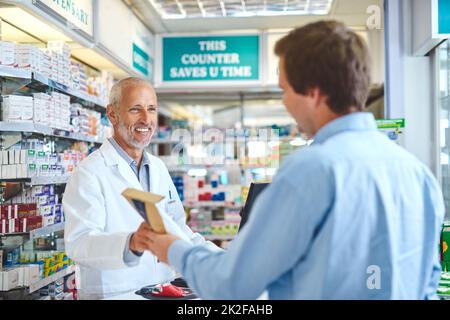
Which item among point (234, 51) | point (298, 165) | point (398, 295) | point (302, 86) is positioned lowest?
point (398, 295)

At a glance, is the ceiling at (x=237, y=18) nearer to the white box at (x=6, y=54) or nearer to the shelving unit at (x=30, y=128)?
the shelving unit at (x=30, y=128)

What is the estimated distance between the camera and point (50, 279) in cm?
411

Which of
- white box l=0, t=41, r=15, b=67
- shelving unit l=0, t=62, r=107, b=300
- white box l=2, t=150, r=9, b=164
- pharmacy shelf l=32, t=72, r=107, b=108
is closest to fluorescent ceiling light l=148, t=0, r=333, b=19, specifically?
pharmacy shelf l=32, t=72, r=107, b=108

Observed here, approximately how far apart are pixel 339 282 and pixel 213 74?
604 centimetres

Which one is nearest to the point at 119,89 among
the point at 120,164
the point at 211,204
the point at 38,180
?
the point at 120,164

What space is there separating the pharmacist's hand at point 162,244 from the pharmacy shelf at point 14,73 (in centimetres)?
253

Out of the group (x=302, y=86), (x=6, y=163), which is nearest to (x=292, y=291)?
(x=302, y=86)

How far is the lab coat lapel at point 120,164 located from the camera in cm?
255

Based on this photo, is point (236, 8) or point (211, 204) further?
point (211, 204)

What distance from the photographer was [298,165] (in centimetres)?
114

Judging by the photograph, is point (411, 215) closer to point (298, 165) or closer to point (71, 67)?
point (298, 165)

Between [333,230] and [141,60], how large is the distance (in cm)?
576

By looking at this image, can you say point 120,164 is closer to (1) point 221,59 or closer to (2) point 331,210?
(2) point 331,210
